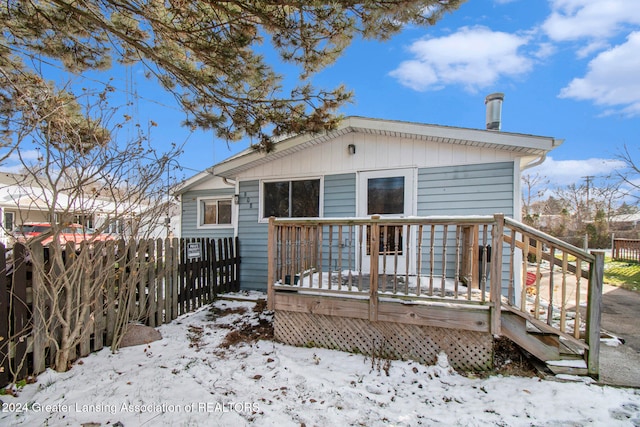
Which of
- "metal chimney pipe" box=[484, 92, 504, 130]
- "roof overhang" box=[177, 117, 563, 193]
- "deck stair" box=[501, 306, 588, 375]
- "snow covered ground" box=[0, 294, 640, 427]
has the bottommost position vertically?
"snow covered ground" box=[0, 294, 640, 427]

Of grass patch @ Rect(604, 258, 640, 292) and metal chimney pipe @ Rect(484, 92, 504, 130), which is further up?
metal chimney pipe @ Rect(484, 92, 504, 130)

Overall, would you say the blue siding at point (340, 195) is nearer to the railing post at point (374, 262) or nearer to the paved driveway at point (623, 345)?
the railing post at point (374, 262)

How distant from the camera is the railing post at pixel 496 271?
2.97 meters

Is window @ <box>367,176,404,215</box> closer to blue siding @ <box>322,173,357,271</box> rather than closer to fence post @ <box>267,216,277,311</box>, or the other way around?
blue siding @ <box>322,173,357,271</box>

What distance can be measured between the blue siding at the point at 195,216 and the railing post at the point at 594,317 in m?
7.82

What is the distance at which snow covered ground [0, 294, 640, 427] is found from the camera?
Result: 2.25 metres

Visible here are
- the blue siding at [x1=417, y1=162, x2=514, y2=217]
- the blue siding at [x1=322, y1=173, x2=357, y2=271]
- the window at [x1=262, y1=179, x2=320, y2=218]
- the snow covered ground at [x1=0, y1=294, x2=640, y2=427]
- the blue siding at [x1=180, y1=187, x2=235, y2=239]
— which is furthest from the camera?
the blue siding at [x1=180, y1=187, x2=235, y2=239]

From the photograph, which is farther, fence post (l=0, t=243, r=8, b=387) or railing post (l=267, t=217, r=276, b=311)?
railing post (l=267, t=217, r=276, b=311)

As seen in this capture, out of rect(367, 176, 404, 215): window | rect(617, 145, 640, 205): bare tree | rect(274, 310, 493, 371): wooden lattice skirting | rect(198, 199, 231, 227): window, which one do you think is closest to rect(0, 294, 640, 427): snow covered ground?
rect(274, 310, 493, 371): wooden lattice skirting

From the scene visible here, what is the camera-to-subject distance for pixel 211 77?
156 inches

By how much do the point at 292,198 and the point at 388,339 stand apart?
11.9 ft

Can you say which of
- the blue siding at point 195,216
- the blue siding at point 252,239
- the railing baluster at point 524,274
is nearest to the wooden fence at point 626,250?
the railing baluster at point 524,274

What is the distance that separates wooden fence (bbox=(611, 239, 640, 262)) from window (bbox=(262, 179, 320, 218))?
1556 centimetres

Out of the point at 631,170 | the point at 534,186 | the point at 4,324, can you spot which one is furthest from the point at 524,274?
the point at 534,186
